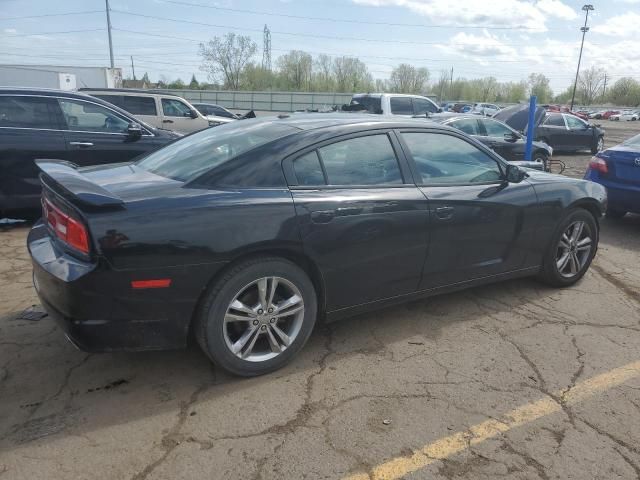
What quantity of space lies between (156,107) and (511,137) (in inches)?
344

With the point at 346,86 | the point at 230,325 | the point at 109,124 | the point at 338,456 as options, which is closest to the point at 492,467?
the point at 338,456

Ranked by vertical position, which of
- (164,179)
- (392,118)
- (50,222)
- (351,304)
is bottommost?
(351,304)

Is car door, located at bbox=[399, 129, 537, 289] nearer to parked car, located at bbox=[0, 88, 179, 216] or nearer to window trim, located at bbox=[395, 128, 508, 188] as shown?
window trim, located at bbox=[395, 128, 508, 188]

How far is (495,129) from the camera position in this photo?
11.8 metres

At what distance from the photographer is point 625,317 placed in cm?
409

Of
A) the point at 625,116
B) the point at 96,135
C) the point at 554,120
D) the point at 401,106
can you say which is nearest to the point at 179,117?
the point at 401,106

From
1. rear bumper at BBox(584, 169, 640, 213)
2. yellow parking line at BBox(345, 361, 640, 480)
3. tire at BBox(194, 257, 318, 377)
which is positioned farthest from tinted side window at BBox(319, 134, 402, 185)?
rear bumper at BBox(584, 169, 640, 213)

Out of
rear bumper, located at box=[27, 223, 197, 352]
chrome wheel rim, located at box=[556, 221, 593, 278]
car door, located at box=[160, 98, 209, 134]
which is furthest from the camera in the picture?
car door, located at box=[160, 98, 209, 134]

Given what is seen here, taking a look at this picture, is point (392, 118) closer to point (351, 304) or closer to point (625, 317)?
point (351, 304)

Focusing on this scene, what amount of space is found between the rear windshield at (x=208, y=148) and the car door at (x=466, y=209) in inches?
39.8

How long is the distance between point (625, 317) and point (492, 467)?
2.45 metres

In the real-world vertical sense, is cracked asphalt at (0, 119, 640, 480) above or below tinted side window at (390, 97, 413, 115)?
below

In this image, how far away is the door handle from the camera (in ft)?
11.6

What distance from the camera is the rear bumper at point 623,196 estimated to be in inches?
262
